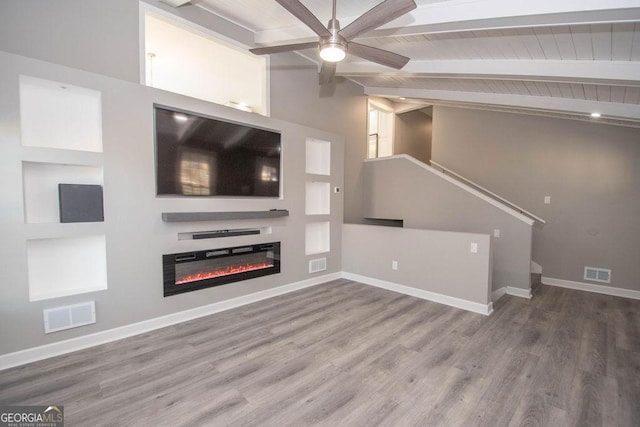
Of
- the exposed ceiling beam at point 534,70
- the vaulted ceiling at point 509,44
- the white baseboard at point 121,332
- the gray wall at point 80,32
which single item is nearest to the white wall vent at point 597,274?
the vaulted ceiling at point 509,44

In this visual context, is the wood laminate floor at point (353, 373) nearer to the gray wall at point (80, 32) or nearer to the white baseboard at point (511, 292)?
the white baseboard at point (511, 292)

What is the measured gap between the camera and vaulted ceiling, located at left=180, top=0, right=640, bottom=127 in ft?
7.43

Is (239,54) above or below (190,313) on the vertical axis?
above

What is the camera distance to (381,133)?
7.51 m

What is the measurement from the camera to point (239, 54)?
4.46 metres

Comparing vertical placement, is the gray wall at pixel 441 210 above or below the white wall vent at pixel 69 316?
above

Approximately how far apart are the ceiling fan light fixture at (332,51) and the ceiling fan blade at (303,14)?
81 millimetres

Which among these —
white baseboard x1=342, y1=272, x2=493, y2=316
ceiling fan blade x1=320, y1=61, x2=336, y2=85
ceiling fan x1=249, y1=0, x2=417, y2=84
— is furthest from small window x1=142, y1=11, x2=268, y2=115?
white baseboard x1=342, y1=272, x2=493, y2=316

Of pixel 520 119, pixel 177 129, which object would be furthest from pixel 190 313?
pixel 520 119

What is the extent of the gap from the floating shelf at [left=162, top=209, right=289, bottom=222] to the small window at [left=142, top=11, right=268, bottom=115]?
154 centimetres

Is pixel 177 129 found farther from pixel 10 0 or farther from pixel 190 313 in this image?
pixel 190 313

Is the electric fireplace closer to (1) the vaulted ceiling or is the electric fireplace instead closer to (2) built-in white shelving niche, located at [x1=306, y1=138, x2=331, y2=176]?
(2) built-in white shelving niche, located at [x1=306, y1=138, x2=331, y2=176]

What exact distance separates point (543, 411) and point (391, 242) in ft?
9.26

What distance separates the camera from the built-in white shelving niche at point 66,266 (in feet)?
8.61
